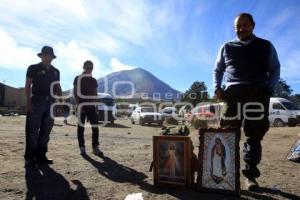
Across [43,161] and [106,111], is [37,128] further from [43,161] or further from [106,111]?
[106,111]

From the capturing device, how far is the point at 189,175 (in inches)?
193

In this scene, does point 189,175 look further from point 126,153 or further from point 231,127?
point 126,153

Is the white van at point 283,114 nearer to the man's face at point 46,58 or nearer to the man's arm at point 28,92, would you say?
the man's face at point 46,58

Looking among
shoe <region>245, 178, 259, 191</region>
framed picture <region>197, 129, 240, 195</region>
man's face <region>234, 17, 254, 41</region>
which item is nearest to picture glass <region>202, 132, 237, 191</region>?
framed picture <region>197, 129, 240, 195</region>

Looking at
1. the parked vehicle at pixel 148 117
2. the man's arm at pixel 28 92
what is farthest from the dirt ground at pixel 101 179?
Answer: the parked vehicle at pixel 148 117

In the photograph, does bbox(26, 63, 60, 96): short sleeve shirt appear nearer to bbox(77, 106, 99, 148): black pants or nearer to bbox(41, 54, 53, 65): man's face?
bbox(41, 54, 53, 65): man's face

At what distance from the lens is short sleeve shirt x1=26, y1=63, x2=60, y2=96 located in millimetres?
6684

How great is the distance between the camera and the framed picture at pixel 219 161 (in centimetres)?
457

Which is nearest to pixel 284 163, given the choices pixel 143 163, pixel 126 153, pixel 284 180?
pixel 284 180

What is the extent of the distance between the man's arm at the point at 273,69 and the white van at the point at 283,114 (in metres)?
24.0

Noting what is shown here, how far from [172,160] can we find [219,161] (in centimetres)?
57

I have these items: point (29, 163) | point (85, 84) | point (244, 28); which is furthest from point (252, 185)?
point (85, 84)

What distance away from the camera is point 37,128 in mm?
6637

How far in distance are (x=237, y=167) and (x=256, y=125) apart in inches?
25.0
